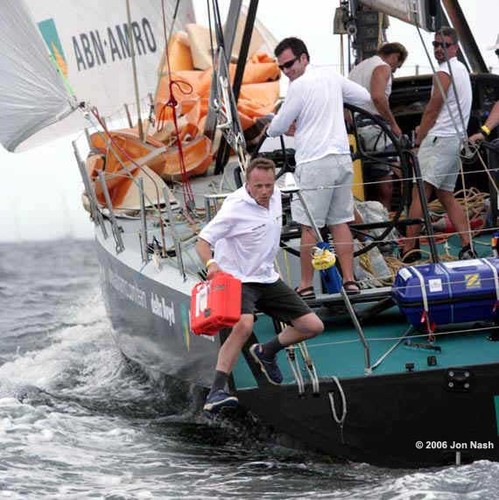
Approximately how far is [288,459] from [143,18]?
6391mm

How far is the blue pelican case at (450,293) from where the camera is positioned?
→ 24.8 feet

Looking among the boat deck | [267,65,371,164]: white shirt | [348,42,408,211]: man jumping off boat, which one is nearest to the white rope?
the boat deck

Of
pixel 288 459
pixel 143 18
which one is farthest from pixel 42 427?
pixel 143 18

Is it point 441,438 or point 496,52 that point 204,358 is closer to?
point 441,438

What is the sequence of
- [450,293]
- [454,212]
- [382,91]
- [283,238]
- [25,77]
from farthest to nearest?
[25,77], [382,91], [454,212], [283,238], [450,293]

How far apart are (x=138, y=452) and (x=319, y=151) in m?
1.81

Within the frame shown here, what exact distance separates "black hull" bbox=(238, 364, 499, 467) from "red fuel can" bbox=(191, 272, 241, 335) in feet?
1.90

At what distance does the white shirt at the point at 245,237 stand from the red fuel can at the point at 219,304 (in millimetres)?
253

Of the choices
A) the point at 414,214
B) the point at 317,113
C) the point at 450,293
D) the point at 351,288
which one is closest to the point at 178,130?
the point at 414,214

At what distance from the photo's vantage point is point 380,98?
29.6ft

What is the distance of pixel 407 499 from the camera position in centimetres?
658

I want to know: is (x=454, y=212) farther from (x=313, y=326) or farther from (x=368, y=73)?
(x=313, y=326)

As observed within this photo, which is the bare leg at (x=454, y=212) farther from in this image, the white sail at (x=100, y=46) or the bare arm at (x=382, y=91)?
the white sail at (x=100, y=46)

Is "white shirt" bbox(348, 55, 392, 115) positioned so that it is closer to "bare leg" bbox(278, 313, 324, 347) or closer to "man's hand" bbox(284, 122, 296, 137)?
"man's hand" bbox(284, 122, 296, 137)
